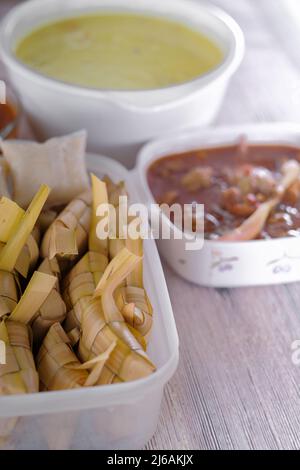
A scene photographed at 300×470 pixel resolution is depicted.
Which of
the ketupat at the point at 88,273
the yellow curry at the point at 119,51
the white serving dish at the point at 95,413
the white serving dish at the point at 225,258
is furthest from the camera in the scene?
the yellow curry at the point at 119,51

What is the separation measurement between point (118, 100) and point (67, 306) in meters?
0.32

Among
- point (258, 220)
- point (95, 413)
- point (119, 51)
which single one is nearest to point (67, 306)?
point (95, 413)

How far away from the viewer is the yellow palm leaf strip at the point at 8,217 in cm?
71

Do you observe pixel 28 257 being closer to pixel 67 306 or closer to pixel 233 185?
pixel 67 306

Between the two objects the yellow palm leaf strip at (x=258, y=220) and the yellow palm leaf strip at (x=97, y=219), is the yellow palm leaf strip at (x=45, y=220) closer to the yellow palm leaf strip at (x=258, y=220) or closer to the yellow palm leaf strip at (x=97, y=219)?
the yellow palm leaf strip at (x=97, y=219)

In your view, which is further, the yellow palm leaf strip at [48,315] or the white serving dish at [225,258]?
the white serving dish at [225,258]

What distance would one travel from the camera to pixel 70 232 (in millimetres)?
745

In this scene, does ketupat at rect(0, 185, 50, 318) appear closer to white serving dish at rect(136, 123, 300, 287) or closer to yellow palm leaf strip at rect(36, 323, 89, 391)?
yellow palm leaf strip at rect(36, 323, 89, 391)

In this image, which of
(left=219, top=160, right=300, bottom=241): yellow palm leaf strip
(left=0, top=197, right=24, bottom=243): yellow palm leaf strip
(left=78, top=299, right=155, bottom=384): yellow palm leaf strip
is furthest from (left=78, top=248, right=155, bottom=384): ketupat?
(left=219, top=160, right=300, bottom=241): yellow palm leaf strip

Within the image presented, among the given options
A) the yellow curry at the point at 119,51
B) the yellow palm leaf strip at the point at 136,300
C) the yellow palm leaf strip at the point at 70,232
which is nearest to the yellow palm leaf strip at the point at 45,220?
the yellow palm leaf strip at the point at 70,232

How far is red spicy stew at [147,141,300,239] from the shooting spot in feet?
2.94

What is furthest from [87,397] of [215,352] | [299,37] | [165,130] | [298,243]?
[299,37]

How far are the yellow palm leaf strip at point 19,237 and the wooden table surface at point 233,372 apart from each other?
0.23 meters
